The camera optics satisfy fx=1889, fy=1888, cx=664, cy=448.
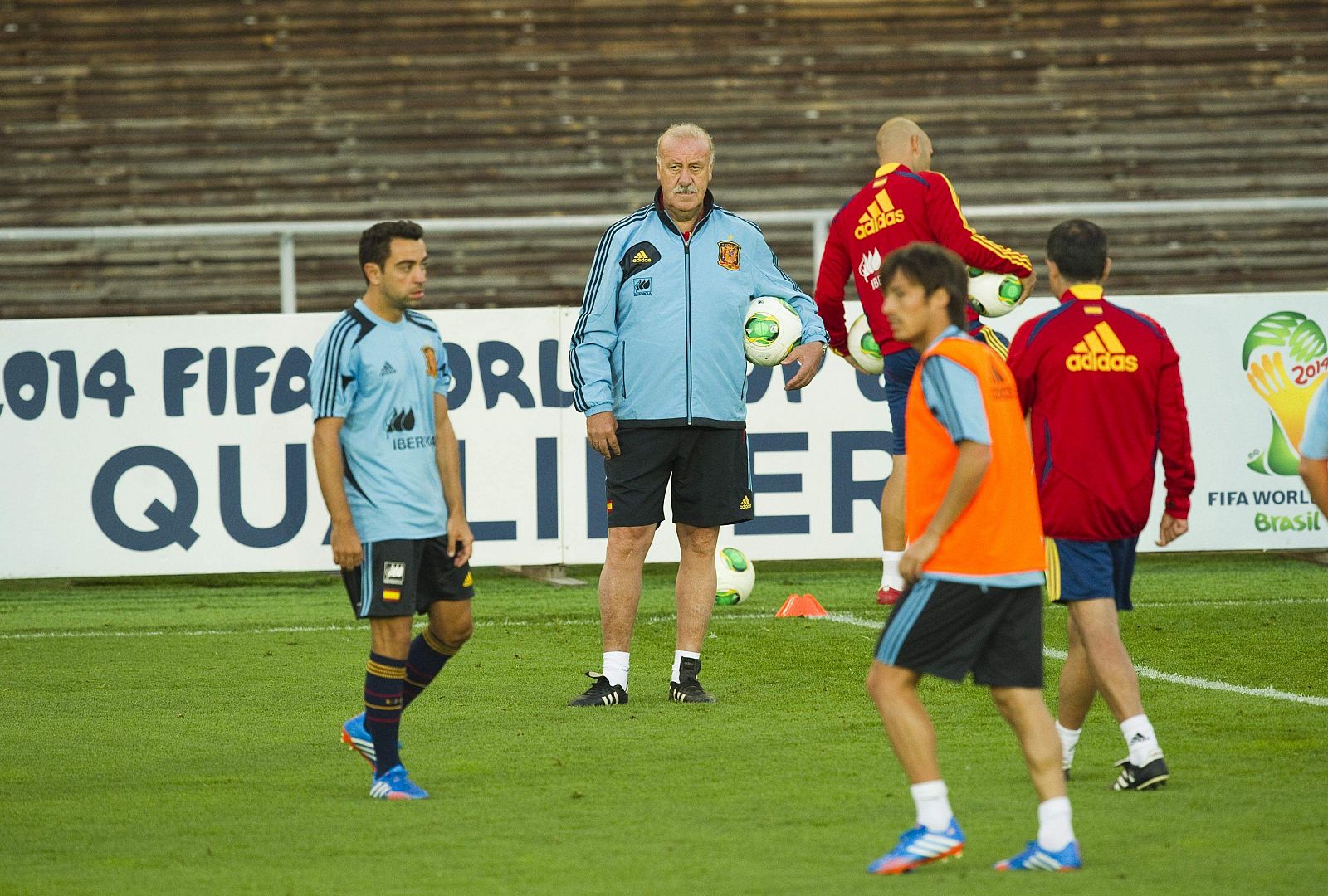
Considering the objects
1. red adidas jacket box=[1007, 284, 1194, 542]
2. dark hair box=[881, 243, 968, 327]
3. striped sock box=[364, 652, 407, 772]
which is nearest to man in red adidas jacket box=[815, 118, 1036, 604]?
red adidas jacket box=[1007, 284, 1194, 542]

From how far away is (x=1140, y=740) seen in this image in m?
5.28

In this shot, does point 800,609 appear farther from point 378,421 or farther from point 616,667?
point 378,421

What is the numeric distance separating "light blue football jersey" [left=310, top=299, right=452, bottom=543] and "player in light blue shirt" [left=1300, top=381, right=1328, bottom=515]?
7.90ft

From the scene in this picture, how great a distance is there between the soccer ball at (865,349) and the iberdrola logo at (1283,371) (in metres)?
3.43

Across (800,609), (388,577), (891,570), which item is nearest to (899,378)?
(891,570)

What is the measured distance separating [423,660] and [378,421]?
814 millimetres

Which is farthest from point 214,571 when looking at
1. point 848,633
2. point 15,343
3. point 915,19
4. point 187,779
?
point 915,19

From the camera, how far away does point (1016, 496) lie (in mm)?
4422

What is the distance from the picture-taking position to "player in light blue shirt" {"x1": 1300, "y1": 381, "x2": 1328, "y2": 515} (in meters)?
4.70

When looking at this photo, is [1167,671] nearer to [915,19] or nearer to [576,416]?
[576,416]

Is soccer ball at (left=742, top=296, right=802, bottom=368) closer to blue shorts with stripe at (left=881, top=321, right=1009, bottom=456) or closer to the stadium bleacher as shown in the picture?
blue shorts with stripe at (left=881, top=321, right=1009, bottom=456)

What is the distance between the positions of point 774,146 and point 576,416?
23.0ft

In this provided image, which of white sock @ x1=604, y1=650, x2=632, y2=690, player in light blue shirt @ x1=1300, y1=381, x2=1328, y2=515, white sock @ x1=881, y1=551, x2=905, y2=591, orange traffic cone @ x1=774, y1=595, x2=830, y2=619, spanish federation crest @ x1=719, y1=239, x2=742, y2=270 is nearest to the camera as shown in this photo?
player in light blue shirt @ x1=1300, y1=381, x2=1328, y2=515

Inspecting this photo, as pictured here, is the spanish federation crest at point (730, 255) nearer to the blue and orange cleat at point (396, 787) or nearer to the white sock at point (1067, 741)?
the white sock at point (1067, 741)
